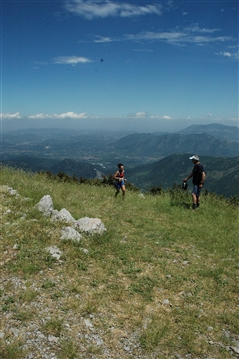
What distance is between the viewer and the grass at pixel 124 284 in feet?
15.8

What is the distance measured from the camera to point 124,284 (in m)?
6.51

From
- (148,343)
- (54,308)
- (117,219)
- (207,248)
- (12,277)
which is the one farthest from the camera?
(117,219)

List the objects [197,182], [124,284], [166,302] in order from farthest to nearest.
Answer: [197,182]
[124,284]
[166,302]

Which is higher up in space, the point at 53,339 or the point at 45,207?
the point at 45,207

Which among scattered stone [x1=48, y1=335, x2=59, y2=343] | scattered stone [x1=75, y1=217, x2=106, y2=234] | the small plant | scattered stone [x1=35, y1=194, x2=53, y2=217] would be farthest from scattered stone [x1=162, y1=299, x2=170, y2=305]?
scattered stone [x1=35, y1=194, x2=53, y2=217]

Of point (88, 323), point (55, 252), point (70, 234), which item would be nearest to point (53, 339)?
point (88, 323)

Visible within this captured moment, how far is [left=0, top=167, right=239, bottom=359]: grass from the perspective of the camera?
4.82m

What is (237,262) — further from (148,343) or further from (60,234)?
(60,234)

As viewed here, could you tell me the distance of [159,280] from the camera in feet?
22.4

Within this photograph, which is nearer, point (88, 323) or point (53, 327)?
point (53, 327)

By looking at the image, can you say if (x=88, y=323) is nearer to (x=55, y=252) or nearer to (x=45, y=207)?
(x=55, y=252)

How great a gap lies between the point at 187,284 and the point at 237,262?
8.50ft

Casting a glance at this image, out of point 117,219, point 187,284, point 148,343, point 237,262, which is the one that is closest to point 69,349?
point 148,343

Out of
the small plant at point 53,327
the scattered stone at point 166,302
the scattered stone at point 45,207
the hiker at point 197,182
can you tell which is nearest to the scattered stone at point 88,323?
the small plant at point 53,327
